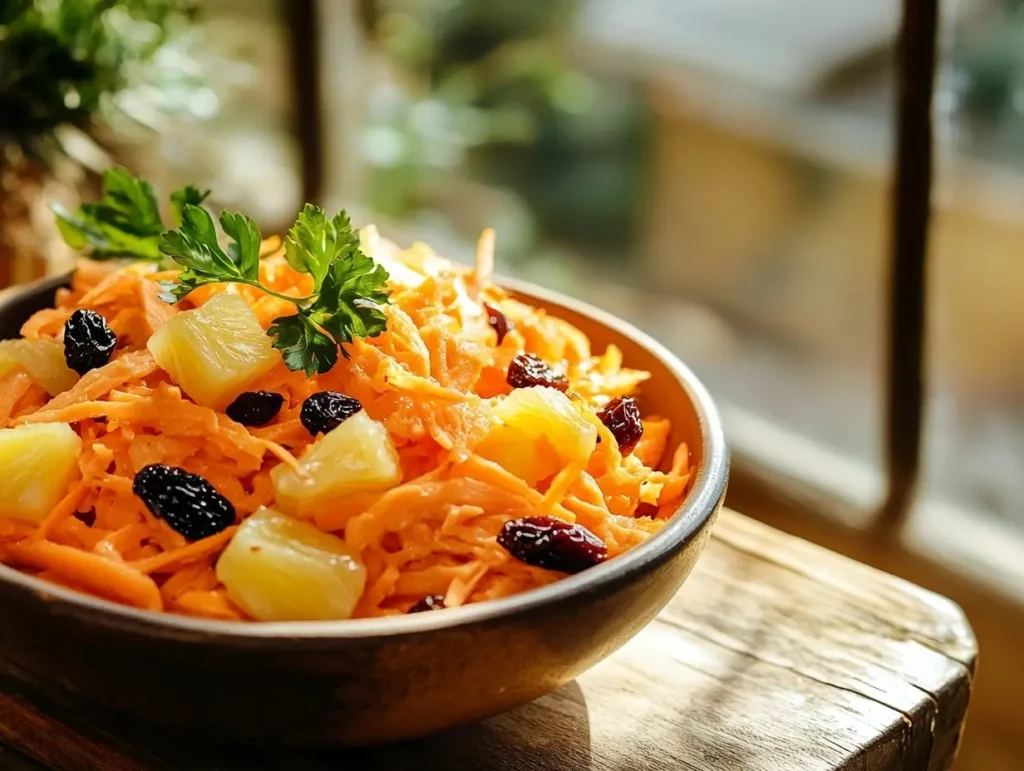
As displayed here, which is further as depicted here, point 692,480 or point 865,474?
point 865,474

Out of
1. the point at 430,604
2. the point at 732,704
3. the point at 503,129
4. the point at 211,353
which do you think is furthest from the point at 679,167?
the point at 430,604

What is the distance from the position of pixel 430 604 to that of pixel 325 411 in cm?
25

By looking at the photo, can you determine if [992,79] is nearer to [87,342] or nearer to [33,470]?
[87,342]

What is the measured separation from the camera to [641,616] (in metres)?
1.20

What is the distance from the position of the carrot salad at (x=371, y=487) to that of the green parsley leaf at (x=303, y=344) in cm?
3

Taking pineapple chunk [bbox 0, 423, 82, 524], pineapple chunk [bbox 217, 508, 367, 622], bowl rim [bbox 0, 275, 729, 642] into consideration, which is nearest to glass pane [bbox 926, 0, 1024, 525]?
bowl rim [bbox 0, 275, 729, 642]

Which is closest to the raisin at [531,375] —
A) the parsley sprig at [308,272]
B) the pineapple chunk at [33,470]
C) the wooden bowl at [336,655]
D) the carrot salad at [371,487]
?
the carrot salad at [371,487]

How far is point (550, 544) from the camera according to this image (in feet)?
3.80

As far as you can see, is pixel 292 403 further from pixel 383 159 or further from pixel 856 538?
pixel 383 159

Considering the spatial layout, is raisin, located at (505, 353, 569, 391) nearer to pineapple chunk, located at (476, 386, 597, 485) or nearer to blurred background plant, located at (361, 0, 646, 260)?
pineapple chunk, located at (476, 386, 597, 485)

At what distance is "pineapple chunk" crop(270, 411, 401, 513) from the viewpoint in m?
1.17

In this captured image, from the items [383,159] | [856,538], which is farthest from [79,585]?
[383,159]

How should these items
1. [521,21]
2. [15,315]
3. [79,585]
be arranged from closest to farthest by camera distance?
[79,585], [15,315], [521,21]

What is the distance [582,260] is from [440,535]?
2.95 m
